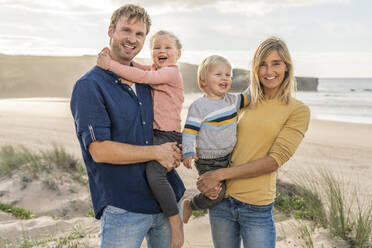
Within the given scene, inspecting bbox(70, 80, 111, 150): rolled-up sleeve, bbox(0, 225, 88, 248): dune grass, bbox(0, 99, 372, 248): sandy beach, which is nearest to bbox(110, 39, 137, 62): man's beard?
bbox(70, 80, 111, 150): rolled-up sleeve

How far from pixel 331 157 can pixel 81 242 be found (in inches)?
319

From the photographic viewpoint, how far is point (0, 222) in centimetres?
514

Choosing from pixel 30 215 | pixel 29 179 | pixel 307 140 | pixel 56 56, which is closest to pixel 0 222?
pixel 30 215

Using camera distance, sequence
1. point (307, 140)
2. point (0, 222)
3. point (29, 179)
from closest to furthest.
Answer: point (0, 222), point (29, 179), point (307, 140)

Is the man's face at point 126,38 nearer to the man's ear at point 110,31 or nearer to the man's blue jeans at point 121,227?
the man's ear at point 110,31

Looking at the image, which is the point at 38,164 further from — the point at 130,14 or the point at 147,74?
the point at 130,14

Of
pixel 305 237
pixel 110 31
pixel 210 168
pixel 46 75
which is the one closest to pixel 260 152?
pixel 210 168

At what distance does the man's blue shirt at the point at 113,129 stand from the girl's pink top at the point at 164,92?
13 cm

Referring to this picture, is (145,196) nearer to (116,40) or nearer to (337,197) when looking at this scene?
A: (116,40)

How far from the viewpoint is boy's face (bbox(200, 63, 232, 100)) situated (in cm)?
279

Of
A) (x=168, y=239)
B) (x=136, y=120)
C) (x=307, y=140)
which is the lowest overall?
(x=307, y=140)

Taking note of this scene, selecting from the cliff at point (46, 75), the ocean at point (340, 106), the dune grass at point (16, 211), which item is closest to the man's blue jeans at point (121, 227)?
the dune grass at point (16, 211)

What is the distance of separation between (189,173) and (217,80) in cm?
510

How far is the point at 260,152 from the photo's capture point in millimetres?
2605
